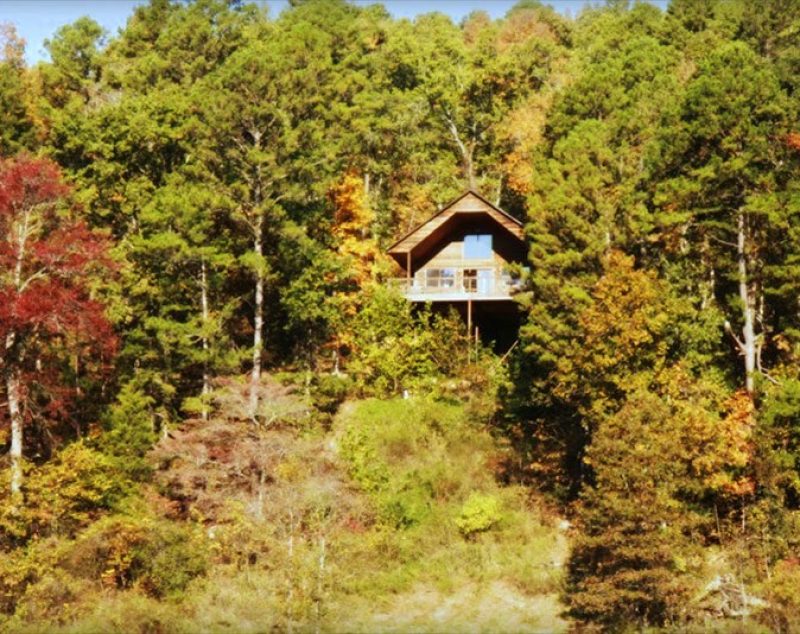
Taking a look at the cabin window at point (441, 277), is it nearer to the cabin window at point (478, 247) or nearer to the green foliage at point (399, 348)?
the cabin window at point (478, 247)

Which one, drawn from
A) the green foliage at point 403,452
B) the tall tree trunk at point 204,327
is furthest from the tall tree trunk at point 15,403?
the green foliage at point 403,452

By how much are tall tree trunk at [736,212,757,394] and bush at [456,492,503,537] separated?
9051 millimetres

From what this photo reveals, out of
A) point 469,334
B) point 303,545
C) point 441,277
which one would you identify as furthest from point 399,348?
point 303,545

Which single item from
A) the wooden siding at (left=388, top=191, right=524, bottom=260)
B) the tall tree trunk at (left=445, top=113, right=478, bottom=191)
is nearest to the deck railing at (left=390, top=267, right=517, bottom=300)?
the wooden siding at (left=388, top=191, right=524, bottom=260)

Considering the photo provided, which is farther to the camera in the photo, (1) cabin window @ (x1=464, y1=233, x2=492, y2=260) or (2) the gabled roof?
(1) cabin window @ (x1=464, y1=233, x2=492, y2=260)

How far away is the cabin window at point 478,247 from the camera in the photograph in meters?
40.4

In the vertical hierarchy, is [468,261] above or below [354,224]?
below

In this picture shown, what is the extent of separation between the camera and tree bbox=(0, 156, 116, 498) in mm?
24000

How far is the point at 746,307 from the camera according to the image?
89.6ft

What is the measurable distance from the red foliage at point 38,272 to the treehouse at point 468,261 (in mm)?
15473

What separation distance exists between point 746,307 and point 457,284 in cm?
1486

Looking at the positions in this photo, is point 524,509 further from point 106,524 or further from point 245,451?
point 106,524

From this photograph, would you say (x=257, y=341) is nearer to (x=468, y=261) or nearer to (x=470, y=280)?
(x=470, y=280)

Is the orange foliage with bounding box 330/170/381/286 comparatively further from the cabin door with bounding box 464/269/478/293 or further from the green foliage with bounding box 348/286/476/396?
the cabin door with bounding box 464/269/478/293
